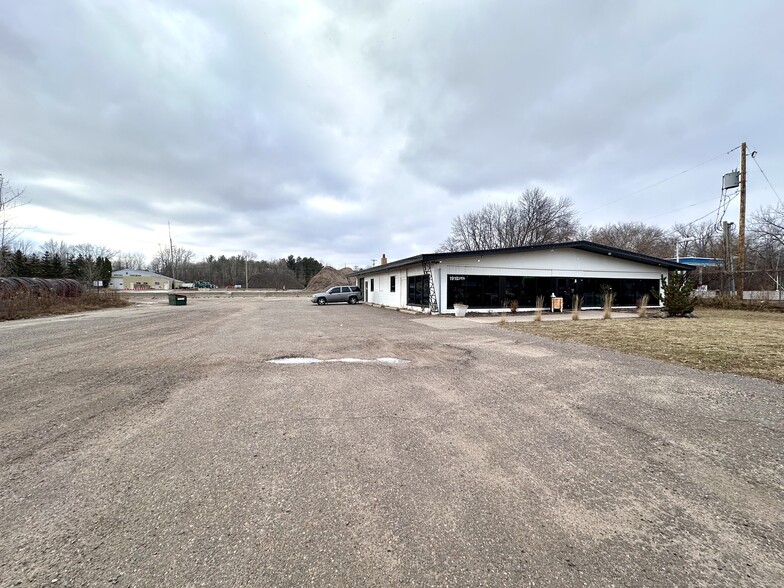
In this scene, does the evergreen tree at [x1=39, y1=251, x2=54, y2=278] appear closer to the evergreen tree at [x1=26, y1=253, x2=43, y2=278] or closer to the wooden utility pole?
the evergreen tree at [x1=26, y1=253, x2=43, y2=278]

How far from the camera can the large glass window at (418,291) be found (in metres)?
18.8

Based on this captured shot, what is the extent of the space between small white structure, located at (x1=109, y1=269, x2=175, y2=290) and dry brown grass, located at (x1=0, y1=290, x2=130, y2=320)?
5681 centimetres

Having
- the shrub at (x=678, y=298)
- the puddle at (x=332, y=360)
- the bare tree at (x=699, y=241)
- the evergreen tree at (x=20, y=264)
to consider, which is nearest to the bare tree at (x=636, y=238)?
→ the bare tree at (x=699, y=241)

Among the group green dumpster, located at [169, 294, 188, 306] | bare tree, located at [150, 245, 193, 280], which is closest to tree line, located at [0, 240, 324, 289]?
bare tree, located at [150, 245, 193, 280]

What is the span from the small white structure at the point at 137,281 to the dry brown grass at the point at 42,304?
186 feet

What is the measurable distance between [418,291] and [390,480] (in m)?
17.6

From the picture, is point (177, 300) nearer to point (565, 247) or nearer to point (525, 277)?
point (525, 277)

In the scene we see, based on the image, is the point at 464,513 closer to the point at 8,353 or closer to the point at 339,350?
the point at 339,350

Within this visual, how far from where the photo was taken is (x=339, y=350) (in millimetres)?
7848

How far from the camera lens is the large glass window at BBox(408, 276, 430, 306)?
18781 mm

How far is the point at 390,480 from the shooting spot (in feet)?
8.54

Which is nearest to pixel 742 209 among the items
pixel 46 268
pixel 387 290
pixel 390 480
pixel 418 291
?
pixel 418 291

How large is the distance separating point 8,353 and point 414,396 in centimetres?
969

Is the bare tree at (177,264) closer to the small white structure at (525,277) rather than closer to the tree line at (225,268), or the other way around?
the tree line at (225,268)
